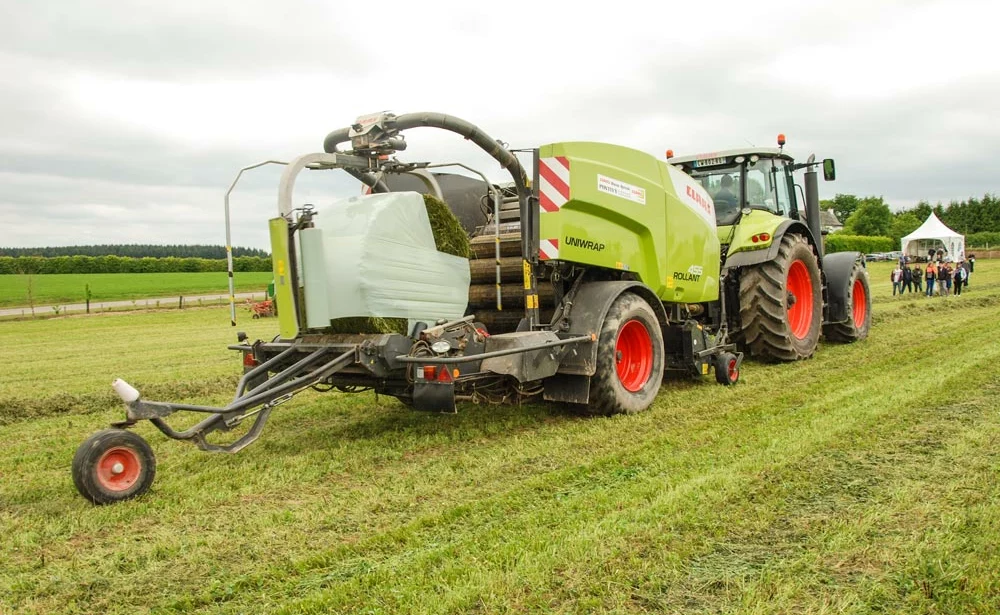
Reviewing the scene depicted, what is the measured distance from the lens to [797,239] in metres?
8.61

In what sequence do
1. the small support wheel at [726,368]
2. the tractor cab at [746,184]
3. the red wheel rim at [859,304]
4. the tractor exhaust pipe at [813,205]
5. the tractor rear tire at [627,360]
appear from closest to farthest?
the tractor rear tire at [627,360], the small support wheel at [726,368], the tractor cab at [746,184], the tractor exhaust pipe at [813,205], the red wheel rim at [859,304]

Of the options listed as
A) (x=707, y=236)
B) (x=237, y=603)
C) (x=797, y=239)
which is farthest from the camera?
(x=797, y=239)

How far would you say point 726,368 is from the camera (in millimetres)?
7008

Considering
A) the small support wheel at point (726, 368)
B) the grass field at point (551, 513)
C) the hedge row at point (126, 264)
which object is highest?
the hedge row at point (126, 264)

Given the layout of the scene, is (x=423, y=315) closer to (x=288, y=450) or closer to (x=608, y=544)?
(x=288, y=450)

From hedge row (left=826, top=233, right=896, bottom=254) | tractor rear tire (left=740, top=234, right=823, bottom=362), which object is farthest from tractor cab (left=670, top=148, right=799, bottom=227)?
hedge row (left=826, top=233, right=896, bottom=254)

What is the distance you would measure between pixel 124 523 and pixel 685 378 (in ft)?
18.5

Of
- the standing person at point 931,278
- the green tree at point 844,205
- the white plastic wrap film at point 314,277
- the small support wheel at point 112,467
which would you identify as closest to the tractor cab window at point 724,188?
the white plastic wrap film at point 314,277

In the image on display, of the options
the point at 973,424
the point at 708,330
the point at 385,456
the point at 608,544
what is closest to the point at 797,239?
the point at 708,330

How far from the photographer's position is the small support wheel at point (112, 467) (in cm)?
382

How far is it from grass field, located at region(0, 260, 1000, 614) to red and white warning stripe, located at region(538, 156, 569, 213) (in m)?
1.74

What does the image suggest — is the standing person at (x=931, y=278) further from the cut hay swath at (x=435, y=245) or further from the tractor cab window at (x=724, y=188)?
the cut hay swath at (x=435, y=245)

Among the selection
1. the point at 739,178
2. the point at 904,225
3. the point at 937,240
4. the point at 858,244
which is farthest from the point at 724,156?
the point at 904,225

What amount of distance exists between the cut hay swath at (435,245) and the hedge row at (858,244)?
47192 millimetres
